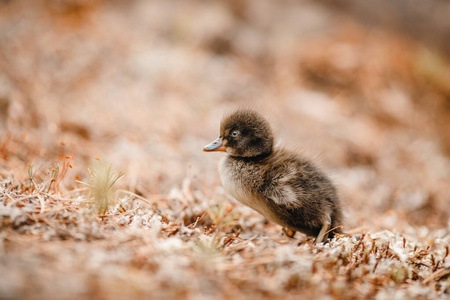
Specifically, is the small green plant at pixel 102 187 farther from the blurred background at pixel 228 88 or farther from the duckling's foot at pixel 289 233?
the duckling's foot at pixel 289 233

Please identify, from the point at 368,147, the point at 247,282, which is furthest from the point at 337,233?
the point at 368,147

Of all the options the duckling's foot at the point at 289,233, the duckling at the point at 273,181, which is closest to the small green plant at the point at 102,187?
the duckling at the point at 273,181

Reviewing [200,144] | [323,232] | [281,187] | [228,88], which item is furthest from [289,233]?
[228,88]

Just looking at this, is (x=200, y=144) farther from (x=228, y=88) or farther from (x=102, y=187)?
(x=102, y=187)

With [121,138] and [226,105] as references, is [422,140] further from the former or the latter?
[121,138]

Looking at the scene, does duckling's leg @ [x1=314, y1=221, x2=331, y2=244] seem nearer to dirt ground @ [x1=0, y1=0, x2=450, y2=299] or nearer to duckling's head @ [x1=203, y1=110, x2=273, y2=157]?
dirt ground @ [x1=0, y1=0, x2=450, y2=299]

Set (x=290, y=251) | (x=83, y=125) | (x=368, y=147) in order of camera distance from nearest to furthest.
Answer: (x=290, y=251), (x=83, y=125), (x=368, y=147)
